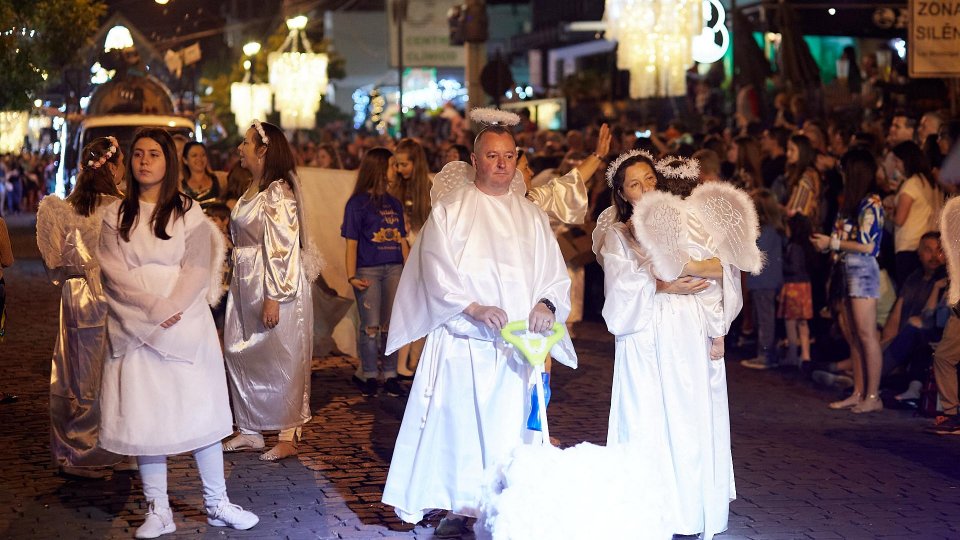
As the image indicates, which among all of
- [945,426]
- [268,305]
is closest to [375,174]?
[268,305]

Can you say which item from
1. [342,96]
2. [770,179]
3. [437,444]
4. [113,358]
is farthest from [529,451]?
[342,96]

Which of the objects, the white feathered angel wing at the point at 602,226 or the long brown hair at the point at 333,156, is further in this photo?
the long brown hair at the point at 333,156

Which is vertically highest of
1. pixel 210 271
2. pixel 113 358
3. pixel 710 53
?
pixel 710 53

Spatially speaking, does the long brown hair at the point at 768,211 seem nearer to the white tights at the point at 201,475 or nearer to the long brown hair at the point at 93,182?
the long brown hair at the point at 93,182

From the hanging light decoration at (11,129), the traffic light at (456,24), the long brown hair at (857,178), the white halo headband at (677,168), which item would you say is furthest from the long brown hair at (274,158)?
the hanging light decoration at (11,129)

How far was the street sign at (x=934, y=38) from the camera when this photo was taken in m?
11.8

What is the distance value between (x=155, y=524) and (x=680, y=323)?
9.18ft

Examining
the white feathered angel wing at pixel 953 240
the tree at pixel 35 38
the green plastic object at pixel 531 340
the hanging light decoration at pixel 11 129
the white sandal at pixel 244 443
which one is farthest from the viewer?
the hanging light decoration at pixel 11 129

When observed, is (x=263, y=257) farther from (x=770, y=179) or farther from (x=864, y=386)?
(x=770, y=179)

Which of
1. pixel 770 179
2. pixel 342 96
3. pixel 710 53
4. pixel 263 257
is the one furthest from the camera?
pixel 342 96

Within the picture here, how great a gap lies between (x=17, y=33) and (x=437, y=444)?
48.8 feet

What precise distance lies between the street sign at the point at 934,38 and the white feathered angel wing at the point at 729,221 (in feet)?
20.3

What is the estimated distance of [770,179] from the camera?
13656 mm

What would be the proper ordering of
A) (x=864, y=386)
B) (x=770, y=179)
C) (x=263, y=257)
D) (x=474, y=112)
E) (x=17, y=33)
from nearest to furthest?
(x=474, y=112) → (x=263, y=257) → (x=864, y=386) → (x=770, y=179) → (x=17, y=33)
